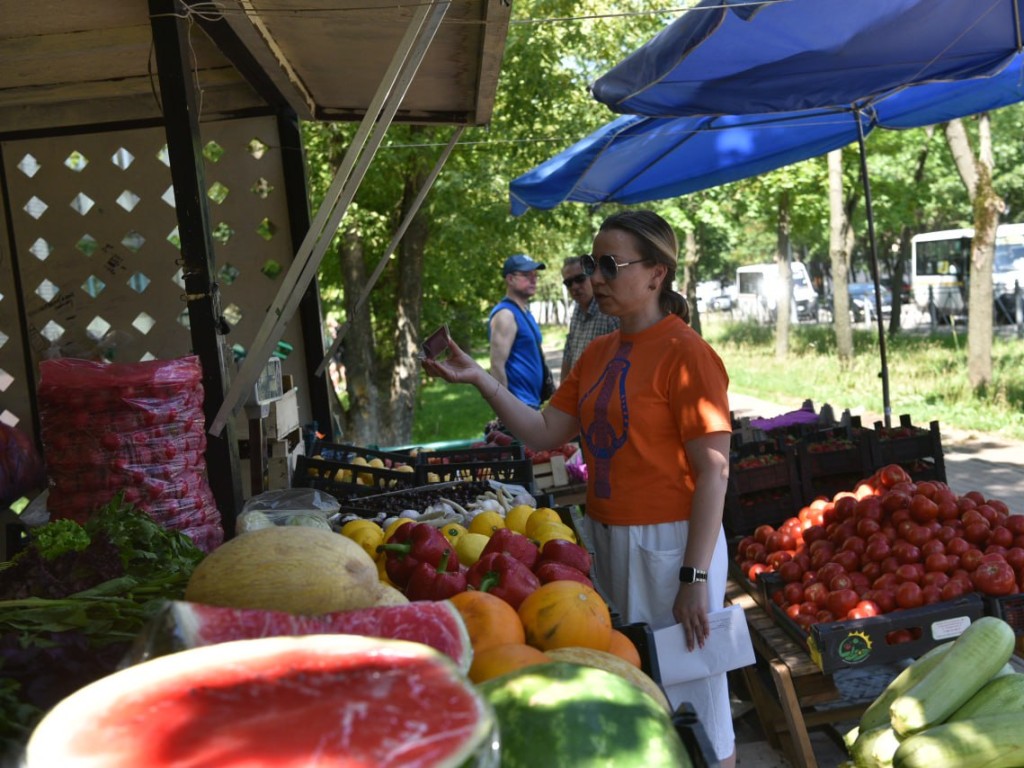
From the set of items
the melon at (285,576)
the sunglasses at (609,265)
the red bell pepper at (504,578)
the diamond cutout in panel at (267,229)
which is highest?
the diamond cutout in panel at (267,229)

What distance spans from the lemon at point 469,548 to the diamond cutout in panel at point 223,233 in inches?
155

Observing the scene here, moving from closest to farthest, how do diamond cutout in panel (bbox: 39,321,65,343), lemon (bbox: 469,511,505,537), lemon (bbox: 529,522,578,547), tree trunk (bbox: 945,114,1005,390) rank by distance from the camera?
1. lemon (bbox: 529,522,578,547)
2. lemon (bbox: 469,511,505,537)
3. diamond cutout in panel (bbox: 39,321,65,343)
4. tree trunk (bbox: 945,114,1005,390)

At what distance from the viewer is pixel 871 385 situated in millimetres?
17594

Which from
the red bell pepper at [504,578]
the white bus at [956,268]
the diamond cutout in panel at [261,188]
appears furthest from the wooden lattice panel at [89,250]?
the white bus at [956,268]

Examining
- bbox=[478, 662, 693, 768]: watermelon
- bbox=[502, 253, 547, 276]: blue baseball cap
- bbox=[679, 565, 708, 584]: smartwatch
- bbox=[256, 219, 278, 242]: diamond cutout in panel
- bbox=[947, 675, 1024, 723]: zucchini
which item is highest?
bbox=[256, 219, 278, 242]: diamond cutout in panel

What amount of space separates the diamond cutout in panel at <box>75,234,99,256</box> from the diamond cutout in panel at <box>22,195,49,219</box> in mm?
290

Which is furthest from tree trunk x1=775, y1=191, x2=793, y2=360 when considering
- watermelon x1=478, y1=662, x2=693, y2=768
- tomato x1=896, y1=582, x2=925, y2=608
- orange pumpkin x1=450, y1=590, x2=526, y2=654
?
watermelon x1=478, y1=662, x2=693, y2=768

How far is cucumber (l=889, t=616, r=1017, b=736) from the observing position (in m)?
2.93

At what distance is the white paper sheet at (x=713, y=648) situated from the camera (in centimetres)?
314

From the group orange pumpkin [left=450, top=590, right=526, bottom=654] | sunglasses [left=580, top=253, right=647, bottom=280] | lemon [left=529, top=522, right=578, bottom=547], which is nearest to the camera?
orange pumpkin [left=450, top=590, right=526, bottom=654]

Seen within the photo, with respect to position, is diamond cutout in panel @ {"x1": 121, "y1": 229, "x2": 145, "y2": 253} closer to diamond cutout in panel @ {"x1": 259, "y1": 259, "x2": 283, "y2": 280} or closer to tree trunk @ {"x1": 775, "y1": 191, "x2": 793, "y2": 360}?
diamond cutout in panel @ {"x1": 259, "y1": 259, "x2": 283, "y2": 280}

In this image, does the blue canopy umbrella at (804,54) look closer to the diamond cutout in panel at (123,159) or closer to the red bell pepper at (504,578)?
the diamond cutout in panel at (123,159)

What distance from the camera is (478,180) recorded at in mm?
13688

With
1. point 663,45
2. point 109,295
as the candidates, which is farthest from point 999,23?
point 109,295
